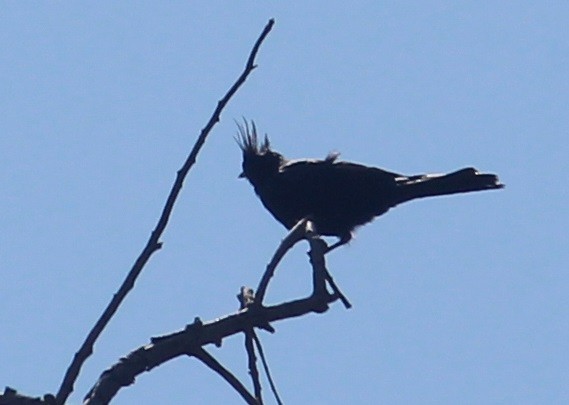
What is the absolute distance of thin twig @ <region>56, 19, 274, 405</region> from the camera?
234 centimetres

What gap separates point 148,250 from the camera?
2.52m

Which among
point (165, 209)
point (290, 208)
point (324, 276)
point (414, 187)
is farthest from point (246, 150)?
point (165, 209)

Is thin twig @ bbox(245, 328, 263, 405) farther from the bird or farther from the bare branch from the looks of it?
the bird

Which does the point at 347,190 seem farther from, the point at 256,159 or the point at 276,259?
the point at 276,259

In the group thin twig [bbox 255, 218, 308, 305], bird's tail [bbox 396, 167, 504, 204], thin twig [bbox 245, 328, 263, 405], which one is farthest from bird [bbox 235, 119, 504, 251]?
thin twig [bbox 245, 328, 263, 405]

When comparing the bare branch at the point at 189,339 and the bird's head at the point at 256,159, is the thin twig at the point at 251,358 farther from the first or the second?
the bird's head at the point at 256,159

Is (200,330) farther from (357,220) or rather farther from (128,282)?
(357,220)

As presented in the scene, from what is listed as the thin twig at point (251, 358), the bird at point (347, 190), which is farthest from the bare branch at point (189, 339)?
the bird at point (347, 190)

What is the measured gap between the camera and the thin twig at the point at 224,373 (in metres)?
2.60

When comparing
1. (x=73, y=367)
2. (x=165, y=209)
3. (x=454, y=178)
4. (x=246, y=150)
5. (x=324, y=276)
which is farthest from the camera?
(x=246, y=150)

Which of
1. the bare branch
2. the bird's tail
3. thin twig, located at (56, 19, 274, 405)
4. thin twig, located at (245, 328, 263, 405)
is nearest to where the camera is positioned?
thin twig, located at (56, 19, 274, 405)

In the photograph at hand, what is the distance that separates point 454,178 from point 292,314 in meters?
4.77

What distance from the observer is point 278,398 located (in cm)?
261

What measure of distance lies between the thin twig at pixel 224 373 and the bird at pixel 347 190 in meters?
4.55
